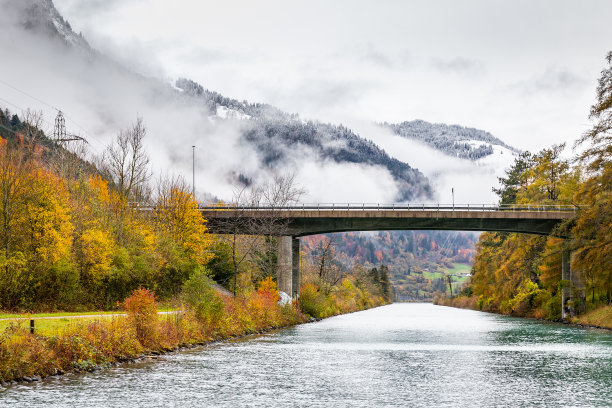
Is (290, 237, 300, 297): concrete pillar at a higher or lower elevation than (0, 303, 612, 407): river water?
higher

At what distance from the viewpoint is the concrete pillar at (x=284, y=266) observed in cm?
8269

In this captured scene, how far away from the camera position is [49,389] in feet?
80.8

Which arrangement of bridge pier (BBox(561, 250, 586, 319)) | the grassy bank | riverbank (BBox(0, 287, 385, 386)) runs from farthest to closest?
bridge pier (BBox(561, 250, 586, 319)) < the grassy bank < riverbank (BBox(0, 287, 385, 386))

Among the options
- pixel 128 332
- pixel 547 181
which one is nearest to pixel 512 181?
pixel 547 181

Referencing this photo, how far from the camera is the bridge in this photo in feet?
265

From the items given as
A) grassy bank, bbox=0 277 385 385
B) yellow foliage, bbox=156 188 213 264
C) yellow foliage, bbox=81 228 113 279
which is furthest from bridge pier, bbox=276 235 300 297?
yellow foliage, bbox=81 228 113 279

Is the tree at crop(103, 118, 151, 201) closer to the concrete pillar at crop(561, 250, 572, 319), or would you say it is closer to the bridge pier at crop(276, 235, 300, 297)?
the bridge pier at crop(276, 235, 300, 297)

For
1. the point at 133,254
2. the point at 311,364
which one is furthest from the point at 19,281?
the point at 311,364

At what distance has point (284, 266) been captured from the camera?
82.6 meters

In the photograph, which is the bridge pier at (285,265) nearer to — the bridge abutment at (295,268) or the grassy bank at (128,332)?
the bridge abutment at (295,268)

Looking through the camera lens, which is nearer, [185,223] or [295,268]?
[185,223]

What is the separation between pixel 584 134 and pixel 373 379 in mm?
34102

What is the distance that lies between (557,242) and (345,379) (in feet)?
177

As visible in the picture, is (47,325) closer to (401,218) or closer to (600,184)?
(600,184)
